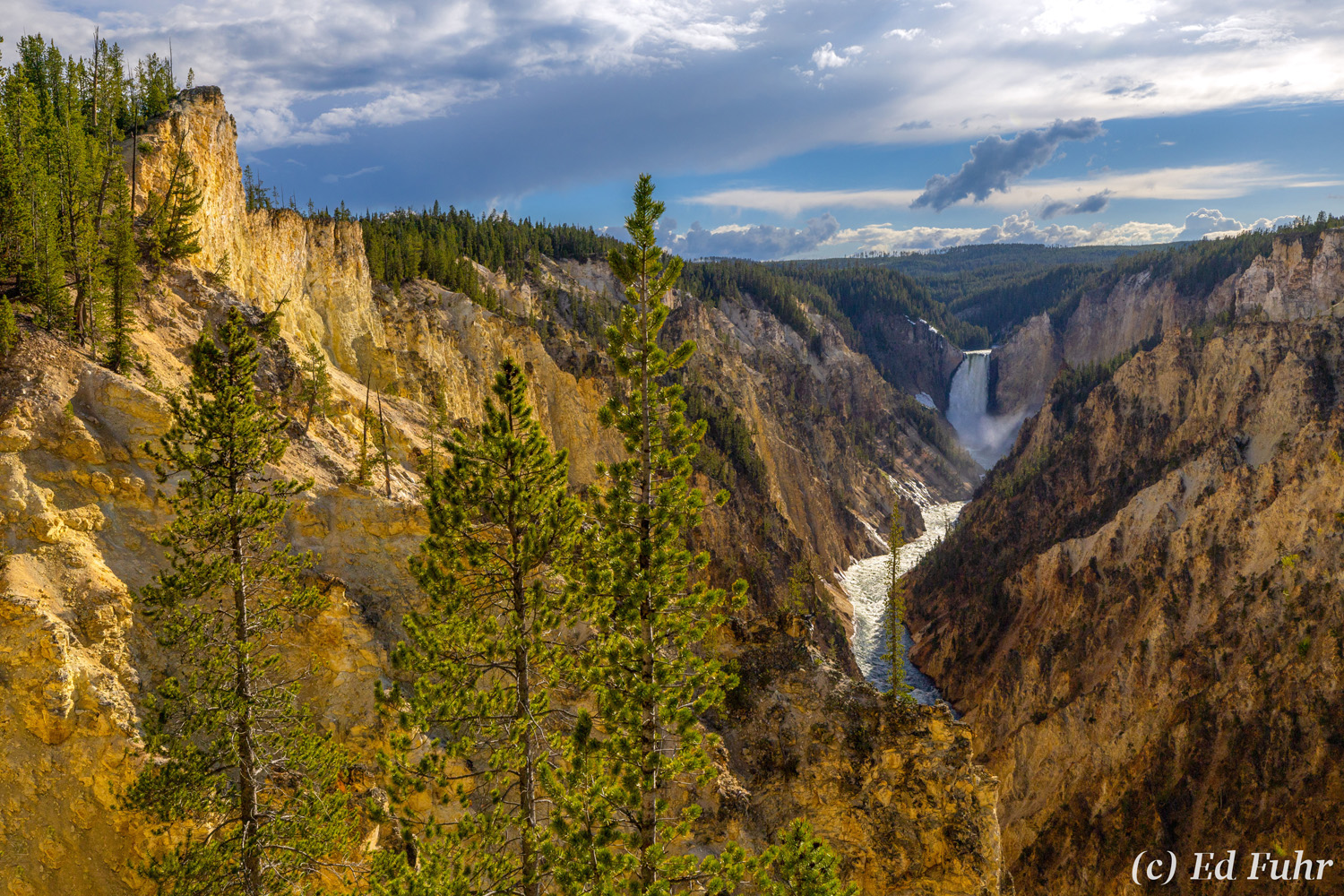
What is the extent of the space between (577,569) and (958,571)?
218 feet

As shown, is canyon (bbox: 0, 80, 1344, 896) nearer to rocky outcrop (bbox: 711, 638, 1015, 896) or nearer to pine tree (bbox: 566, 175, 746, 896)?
rocky outcrop (bbox: 711, 638, 1015, 896)

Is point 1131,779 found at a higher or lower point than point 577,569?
lower

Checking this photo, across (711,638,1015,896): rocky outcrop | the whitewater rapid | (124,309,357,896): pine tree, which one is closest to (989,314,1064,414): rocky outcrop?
the whitewater rapid

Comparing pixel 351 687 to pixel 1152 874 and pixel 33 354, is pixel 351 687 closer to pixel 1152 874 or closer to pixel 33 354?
pixel 33 354

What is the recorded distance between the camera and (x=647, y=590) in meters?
13.0

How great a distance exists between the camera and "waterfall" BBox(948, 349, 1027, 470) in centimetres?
15088

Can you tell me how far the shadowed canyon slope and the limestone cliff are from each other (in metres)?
22.9

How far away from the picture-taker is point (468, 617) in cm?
1309

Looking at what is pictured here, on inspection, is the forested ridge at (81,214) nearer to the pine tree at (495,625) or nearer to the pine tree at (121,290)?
the pine tree at (121,290)

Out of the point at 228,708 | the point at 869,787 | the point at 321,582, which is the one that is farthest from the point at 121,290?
the point at 869,787

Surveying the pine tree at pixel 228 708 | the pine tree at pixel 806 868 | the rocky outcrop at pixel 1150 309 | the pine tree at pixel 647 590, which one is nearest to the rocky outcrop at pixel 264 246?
the pine tree at pixel 228 708

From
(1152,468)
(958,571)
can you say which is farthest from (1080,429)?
(958,571)

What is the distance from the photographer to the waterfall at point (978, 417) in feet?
495

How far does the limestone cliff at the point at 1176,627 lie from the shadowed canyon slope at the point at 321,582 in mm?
22895
